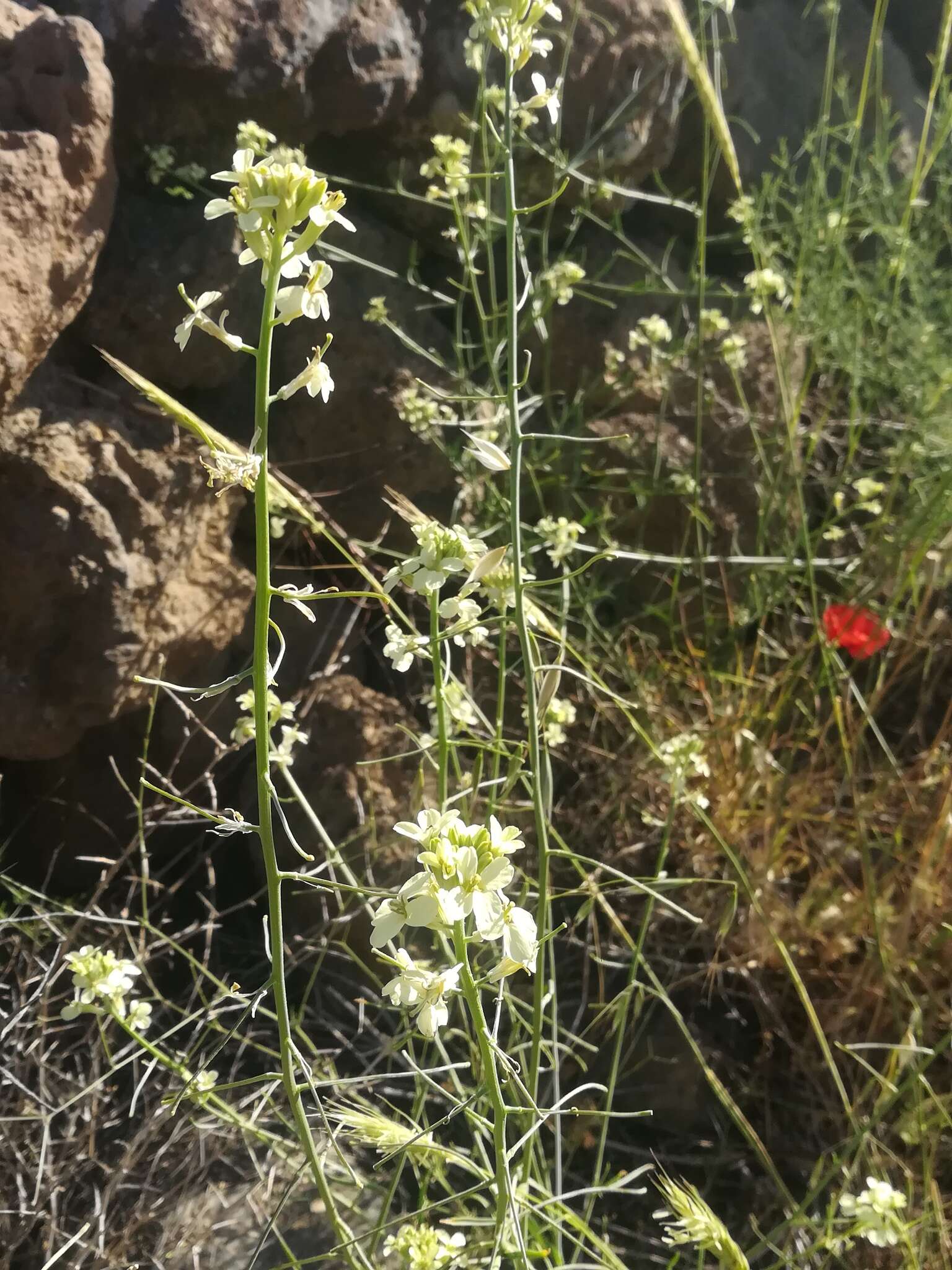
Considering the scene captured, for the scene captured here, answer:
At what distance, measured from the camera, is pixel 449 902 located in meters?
0.60

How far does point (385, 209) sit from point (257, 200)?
50.1 inches

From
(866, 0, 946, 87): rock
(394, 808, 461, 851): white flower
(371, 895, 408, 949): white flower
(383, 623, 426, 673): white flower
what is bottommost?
(371, 895, 408, 949): white flower

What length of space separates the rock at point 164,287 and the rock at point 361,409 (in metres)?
0.12

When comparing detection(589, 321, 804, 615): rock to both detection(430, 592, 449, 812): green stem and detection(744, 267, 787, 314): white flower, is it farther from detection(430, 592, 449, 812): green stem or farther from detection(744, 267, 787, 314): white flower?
detection(430, 592, 449, 812): green stem

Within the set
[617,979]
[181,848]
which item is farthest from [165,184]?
[617,979]

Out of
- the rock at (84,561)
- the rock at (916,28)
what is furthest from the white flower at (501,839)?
the rock at (916,28)

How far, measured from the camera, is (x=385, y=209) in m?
1.77

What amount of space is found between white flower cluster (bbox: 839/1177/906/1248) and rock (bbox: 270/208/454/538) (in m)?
1.19

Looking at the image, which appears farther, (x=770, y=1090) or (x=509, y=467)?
(x=770, y=1090)

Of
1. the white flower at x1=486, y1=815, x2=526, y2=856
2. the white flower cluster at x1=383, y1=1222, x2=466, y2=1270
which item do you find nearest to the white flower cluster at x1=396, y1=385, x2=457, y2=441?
the white flower at x1=486, y1=815, x2=526, y2=856

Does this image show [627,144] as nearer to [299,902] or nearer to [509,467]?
[509,467]

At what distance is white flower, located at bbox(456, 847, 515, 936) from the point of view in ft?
1.98

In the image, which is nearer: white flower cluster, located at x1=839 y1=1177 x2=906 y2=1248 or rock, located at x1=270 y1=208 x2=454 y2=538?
white flower cluster, located at x1=839 y1=1177 x2=906 y2=1248

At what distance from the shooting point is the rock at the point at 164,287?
147 cm
